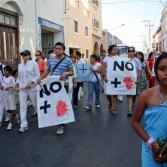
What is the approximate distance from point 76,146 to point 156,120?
4.08 m

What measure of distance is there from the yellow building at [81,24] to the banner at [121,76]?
11330 millimetres

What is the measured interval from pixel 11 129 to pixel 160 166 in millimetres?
5857

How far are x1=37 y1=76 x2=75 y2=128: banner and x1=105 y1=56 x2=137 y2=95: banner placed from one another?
254 centimetres

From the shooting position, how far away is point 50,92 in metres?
7.59

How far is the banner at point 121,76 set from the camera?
980 cm

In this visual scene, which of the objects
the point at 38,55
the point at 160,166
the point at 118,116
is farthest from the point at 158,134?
the point at 38,55

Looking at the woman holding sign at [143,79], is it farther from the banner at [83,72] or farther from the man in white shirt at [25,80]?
the man in white shirt at [25,80]

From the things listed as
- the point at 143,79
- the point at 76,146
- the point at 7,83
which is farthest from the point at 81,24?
the point at 76,146

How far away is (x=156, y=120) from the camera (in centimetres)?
268

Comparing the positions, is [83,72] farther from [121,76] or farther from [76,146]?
[76,146]

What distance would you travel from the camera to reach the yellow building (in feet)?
87.4

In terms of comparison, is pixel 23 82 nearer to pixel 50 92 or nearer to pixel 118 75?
pixel 50 92

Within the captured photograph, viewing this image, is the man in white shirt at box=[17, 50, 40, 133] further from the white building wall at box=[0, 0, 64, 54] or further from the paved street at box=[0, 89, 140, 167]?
the white building wall at box=[0, 0, 64, 54]

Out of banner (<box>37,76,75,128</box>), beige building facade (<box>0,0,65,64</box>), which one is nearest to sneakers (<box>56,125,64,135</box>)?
banner (<box>37,76,75,128</box>)
